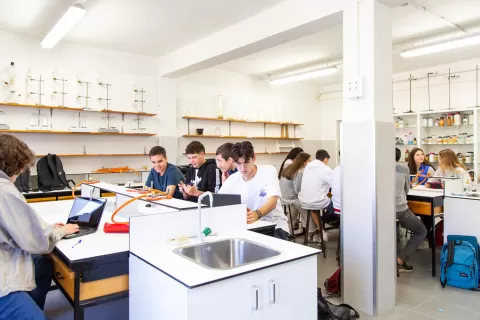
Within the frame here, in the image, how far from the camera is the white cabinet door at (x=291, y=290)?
154 cm

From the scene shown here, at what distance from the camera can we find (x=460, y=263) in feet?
10.2

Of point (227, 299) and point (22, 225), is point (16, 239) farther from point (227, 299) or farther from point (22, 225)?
point (227, 299)

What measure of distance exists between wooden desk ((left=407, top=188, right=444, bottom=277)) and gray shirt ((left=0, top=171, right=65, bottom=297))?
337 cm

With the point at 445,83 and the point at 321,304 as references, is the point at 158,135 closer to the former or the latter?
the point at 321,304

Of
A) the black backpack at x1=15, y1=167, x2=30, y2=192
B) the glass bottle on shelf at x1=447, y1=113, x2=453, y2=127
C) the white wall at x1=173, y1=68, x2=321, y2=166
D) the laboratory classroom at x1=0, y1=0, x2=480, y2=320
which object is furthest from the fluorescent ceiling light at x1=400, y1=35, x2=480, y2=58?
the black backpack at x1=15, y1=167, x2=30, y2=192

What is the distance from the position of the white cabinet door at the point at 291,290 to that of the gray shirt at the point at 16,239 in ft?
3.47

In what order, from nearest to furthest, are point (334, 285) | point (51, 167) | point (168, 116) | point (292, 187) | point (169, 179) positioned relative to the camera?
point (334, 285) < point (169, 179) < point (292, 187) < point (51, 167) < point (168, 116)

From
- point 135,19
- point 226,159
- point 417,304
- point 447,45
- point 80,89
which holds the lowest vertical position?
point 417,304

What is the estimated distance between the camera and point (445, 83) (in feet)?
21.4

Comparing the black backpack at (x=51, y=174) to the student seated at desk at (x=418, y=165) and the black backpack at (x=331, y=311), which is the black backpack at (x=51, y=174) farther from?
the student seated at desk at (x=418, y=165)

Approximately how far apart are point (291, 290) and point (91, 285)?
939 mm

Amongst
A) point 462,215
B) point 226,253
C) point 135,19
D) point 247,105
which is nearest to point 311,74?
point 247,105

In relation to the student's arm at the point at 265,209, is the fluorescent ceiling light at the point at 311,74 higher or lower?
higher

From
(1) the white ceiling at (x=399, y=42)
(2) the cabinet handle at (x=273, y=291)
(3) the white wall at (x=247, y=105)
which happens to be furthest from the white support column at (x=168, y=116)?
(2) the cabinet handle at (x=273, y=291)
